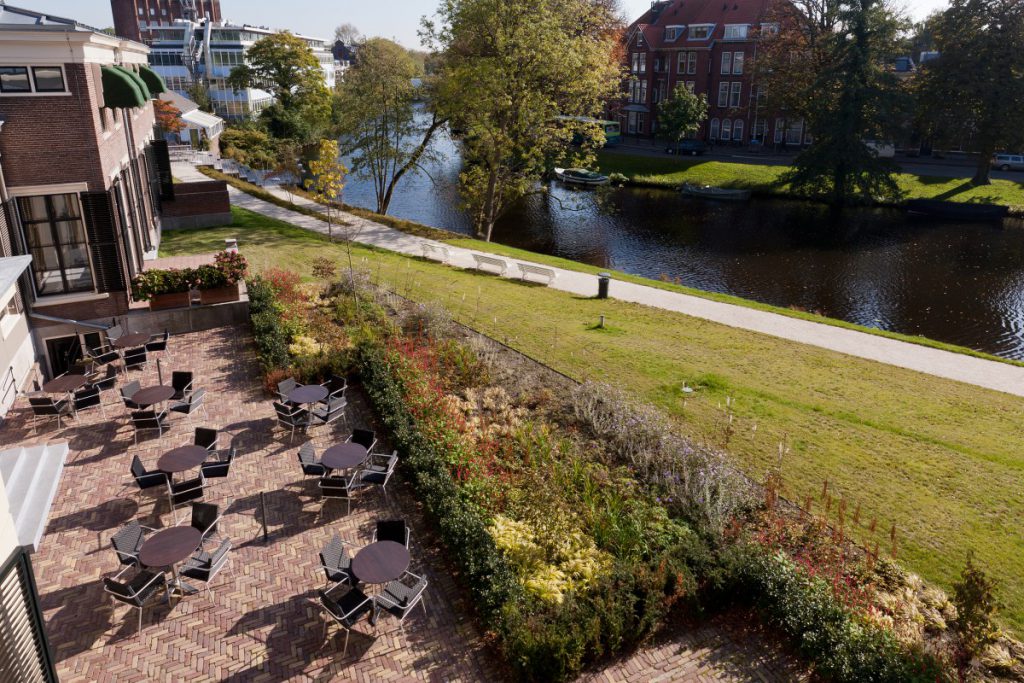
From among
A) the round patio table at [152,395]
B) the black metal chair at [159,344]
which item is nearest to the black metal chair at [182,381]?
the round patio table at [152,395]

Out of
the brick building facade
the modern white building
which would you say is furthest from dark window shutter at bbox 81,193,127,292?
the brick building facade

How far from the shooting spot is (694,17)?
70.6m

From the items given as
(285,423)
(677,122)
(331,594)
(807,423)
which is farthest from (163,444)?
(677,122)

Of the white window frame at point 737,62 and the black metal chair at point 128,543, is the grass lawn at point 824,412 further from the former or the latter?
the white window frame at point 737,62

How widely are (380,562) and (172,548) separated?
2.93 m

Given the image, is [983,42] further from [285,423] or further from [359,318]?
[285,423]

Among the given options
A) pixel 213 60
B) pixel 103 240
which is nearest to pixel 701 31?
pixel 213 60

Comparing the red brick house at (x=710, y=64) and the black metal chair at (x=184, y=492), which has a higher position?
the red brick house at (x=710, y=64)

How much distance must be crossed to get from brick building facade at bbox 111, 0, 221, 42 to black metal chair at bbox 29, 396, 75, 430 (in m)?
112

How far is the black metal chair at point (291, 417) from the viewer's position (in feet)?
44.3

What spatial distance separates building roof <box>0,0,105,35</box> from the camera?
14.6 m

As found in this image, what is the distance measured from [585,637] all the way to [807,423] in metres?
8.39

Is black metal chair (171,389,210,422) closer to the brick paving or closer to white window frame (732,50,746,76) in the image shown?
the brick paving

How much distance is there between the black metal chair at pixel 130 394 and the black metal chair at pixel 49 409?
1.02 m
